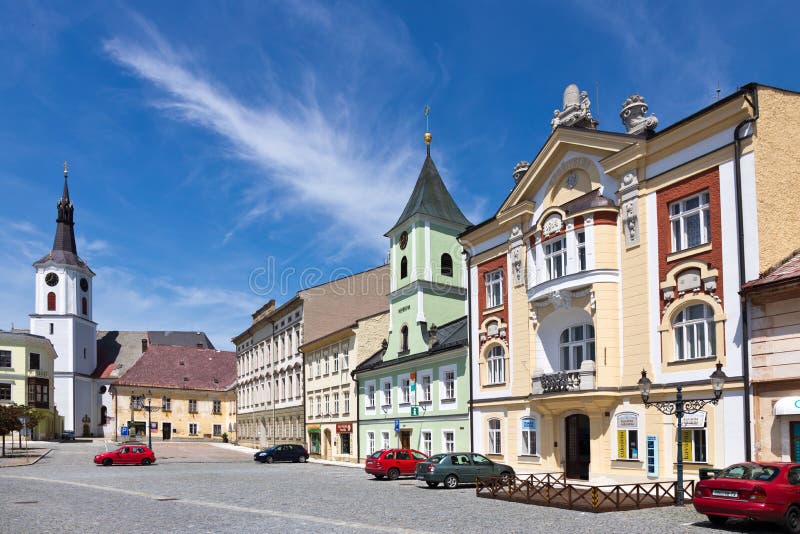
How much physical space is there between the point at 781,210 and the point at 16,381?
75874 mm

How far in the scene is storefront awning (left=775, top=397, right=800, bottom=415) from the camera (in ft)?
67.4

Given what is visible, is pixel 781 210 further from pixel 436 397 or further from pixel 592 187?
pixel 436 397

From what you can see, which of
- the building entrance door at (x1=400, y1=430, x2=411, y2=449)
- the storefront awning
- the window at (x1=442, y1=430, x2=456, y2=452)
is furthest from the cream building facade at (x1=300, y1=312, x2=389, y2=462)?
the storefront awning

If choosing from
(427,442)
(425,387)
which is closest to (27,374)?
(425,387)

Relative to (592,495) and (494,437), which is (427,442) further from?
(592,495)

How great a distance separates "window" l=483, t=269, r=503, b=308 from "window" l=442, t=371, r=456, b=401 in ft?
18.1

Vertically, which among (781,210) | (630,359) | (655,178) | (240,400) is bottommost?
(240,400)

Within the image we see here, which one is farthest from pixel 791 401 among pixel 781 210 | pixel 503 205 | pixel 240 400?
pixel 240 400

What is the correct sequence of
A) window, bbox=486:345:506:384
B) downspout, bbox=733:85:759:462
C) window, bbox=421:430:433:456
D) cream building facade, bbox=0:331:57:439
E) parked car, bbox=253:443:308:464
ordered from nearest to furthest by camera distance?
downspout, bbox=733:85:759:462
window, bbox=486:345:506:384
window, bbox=421:430:433:456
parked car, bbox=253:443:308:464
cream building facade, bbox=0:331:57:439

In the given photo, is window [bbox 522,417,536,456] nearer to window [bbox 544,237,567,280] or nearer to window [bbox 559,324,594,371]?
window [bbox 559,324,594,371]

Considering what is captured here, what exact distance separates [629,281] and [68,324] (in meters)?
84.6

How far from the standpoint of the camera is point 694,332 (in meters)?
24.2

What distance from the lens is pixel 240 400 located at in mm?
83875

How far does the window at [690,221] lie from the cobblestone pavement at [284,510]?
8539mm
